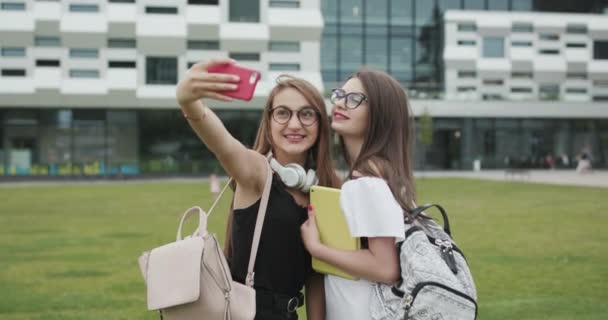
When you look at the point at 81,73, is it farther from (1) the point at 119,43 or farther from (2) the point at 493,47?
(2) the point at 493,47

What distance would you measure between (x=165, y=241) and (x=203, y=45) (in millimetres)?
31469

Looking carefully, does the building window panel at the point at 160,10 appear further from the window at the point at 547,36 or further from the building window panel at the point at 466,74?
the window at the point at 547,36

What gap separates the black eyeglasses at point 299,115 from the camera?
3003 mm

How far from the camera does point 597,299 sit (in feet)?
24.1

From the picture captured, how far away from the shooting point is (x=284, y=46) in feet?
140

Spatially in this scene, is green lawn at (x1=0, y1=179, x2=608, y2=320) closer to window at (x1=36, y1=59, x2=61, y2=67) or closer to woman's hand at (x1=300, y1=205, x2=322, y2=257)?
woman's hand at (x1=300, y1=205, x2=322, y2=257)

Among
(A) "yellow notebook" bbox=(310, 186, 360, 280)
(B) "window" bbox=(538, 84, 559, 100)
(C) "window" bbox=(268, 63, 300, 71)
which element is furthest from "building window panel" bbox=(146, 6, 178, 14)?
(A) "yellow notebook" bbox=(310, 186, 360, 280)

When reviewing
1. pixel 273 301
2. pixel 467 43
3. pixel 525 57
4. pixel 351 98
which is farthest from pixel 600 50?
pixel 273 301

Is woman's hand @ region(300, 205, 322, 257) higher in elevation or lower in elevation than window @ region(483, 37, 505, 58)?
lower

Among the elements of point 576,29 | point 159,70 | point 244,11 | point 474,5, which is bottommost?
point 159,70

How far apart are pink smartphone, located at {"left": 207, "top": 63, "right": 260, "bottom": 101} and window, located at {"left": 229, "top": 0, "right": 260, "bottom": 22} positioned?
134 ft

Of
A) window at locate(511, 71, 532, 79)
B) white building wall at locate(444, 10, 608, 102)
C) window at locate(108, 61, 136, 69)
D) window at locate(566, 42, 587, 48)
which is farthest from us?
window at locate(566, 42, 587, 48)

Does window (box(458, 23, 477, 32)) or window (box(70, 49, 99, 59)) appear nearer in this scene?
window (box(70, 49, 99, 59))

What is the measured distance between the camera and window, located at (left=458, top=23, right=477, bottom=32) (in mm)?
48281
